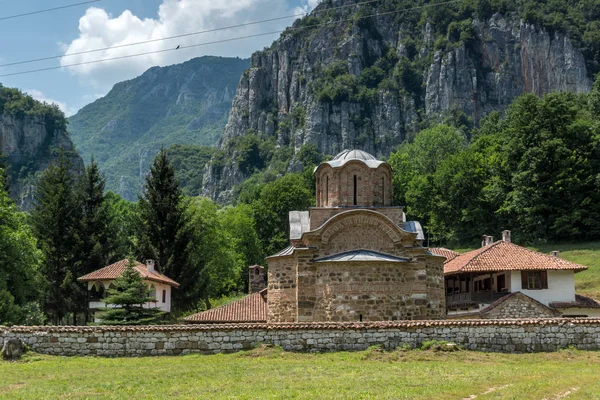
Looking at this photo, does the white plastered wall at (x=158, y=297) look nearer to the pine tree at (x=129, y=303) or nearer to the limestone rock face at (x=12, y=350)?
the pine tree at (x=129, y=303)

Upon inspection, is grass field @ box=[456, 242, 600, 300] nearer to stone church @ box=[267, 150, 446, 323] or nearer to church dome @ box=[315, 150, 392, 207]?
stone church @ box=[267, 150, 446, 323]

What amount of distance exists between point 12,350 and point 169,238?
18363mm

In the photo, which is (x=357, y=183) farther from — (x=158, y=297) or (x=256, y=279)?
(x=158, y=297)

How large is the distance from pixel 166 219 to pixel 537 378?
2518cm

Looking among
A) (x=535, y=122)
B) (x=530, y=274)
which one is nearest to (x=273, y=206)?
(x=535, y=122)

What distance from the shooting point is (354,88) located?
446 feet

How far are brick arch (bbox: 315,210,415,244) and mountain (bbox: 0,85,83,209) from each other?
8884cm

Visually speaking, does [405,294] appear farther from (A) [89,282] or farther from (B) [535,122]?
(B) [535,122]

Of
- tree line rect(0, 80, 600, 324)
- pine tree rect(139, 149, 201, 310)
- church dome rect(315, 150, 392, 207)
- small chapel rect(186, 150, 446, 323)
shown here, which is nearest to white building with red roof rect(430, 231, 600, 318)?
small chapel rect(186, 150, 446, 323)

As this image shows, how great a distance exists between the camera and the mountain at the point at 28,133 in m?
107

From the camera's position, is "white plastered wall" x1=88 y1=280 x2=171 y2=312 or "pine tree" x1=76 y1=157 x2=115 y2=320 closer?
"white plastered wall" x1=88 y1=280 x2=171 y2=312

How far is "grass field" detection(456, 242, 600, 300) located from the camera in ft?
116

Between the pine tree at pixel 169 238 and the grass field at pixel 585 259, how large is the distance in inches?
824

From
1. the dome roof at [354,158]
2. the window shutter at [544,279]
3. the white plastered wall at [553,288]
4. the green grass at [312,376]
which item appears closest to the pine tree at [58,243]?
the dome roof at [354,158]
